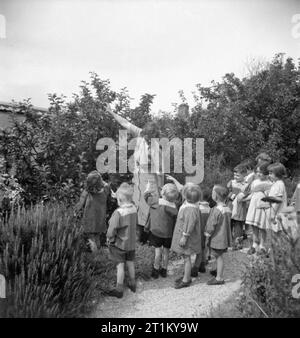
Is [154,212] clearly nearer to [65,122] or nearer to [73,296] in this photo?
[73,296]

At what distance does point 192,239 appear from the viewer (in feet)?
16.6

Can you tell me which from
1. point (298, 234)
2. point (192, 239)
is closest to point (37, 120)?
point (192, 239)

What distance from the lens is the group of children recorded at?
4777mm

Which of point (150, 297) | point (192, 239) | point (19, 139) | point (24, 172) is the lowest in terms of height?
point (150, 297)

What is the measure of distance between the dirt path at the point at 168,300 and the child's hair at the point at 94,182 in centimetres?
148

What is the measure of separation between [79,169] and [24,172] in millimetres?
851

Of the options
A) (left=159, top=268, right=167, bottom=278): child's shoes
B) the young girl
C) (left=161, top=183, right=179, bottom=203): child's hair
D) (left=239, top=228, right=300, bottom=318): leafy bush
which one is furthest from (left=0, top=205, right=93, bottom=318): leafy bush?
the young girl

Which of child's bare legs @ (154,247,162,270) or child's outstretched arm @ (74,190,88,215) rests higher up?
child's outstretched arm @ (74,190,88,215)

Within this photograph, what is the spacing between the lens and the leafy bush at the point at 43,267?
368 centimetres

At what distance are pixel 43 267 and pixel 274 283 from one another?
225cm

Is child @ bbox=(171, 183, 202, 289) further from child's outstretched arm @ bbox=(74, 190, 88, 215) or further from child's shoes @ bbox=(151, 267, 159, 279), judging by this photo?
child's outstretched arm @ bbox=(74, 190, 88, 215)

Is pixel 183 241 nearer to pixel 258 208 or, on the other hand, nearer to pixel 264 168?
pixel 258 208

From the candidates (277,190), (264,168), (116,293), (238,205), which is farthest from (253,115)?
(116,293)

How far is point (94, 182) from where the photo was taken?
18.0ft
